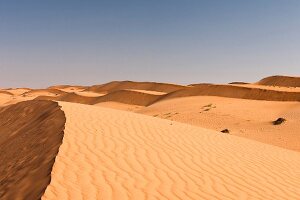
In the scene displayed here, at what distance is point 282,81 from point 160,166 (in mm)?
55893

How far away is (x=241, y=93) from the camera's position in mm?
38000

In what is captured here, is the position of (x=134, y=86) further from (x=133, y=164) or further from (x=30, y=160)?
(x=133, y=164)

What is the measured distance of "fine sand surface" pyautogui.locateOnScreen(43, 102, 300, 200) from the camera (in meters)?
5.78

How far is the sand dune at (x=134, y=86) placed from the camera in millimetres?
62338

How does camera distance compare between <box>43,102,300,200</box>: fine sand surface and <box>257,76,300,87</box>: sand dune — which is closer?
<box>43,102,300,200</box>: fine sand surface

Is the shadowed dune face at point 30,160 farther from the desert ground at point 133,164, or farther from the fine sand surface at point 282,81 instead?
the fine sand surface at point 282,81

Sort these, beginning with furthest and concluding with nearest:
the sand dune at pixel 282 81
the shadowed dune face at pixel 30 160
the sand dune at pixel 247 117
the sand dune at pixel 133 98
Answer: the sand dune at pixel 282 81, the sand dune at pixel 133 98, the sand dune at pixel 247 117, the shadowed dune face at pixel 30 160

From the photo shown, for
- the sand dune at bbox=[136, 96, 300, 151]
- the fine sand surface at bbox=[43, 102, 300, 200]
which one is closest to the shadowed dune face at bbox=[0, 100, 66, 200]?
the fine sand surface at bbox=[43, 102, 300, 200]

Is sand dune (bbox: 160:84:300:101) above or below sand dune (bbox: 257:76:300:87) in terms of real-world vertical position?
below

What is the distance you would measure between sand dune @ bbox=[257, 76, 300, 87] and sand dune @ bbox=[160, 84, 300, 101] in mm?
20041

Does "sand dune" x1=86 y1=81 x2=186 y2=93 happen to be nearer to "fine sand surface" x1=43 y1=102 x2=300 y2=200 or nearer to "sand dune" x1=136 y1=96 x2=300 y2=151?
"sand dune" x1=136 y1=96 x2=300 y2=151

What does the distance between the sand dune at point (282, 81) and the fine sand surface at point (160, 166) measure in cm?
4845

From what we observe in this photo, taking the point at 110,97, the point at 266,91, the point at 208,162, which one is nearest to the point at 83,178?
the point at 208,162

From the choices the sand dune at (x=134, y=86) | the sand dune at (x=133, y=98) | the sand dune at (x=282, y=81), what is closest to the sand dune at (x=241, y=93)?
the sand dune at (x=133, y=98)
